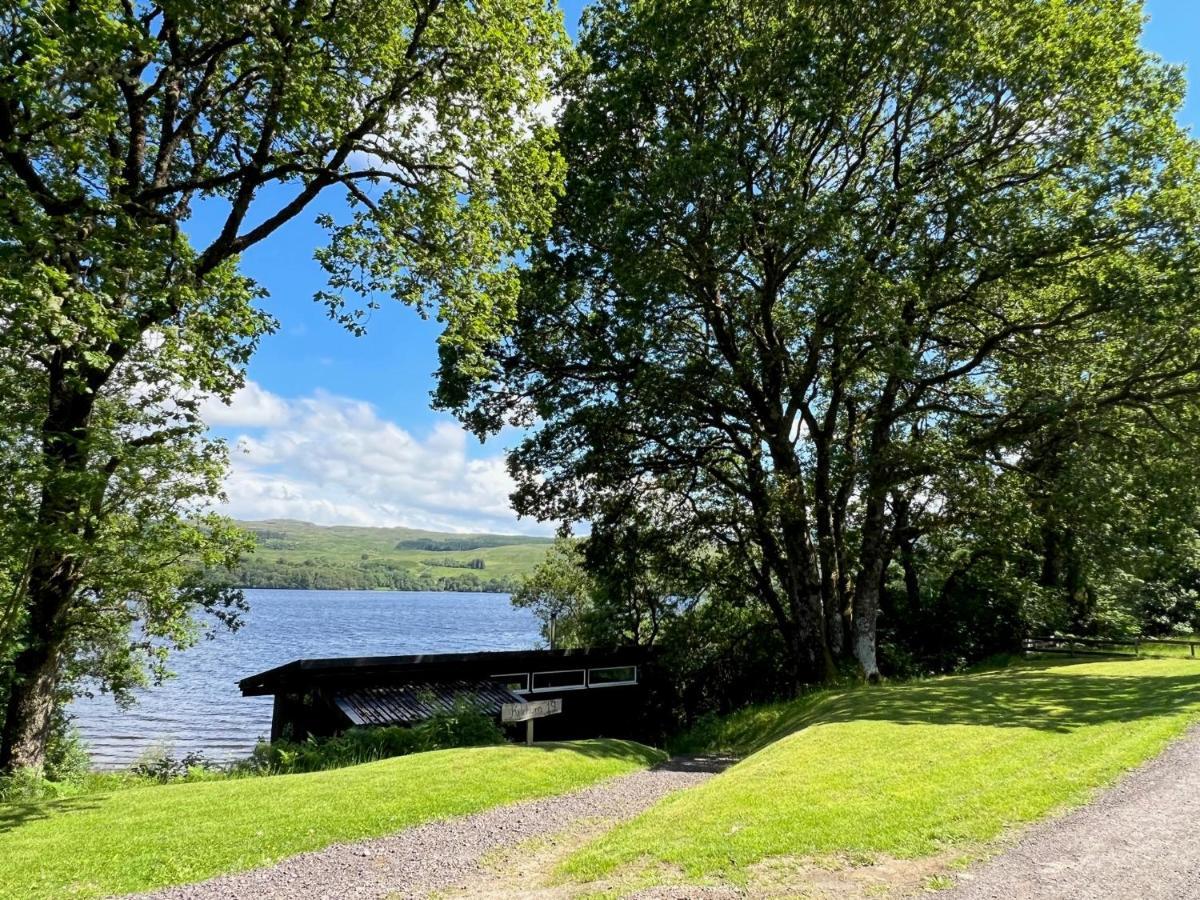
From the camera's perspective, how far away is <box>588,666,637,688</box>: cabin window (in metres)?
22.2

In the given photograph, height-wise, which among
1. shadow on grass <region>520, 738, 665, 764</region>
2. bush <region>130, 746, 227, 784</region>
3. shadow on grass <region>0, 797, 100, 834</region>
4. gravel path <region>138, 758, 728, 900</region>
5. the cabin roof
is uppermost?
the cabin roof

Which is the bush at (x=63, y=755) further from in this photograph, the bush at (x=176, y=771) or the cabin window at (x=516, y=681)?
the cabin window at (x=516, y=681)

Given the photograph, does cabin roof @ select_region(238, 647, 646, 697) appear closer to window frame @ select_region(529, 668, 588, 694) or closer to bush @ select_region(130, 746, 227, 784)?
window frame @ select_region(529, 668, 588, 694)

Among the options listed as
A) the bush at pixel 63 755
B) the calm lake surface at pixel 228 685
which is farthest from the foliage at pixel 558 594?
the bush at pixel 63 755

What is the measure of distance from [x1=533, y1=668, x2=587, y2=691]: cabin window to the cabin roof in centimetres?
28

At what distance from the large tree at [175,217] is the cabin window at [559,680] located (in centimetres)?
1015

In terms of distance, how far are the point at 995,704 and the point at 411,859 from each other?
1125 cm

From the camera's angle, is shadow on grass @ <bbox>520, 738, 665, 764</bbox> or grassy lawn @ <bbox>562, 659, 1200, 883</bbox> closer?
grassy lawn @ <bbox>562, 659, 1200, 883</bbox>

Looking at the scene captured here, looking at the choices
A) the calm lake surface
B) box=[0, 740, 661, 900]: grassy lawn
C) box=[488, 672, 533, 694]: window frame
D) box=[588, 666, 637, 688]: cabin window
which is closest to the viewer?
box=[0, 740, 661, 900]: grassy lawn

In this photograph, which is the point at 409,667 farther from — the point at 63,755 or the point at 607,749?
the point at 63,755

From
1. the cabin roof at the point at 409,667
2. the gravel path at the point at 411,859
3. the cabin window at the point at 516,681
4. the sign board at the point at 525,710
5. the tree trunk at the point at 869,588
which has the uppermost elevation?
the tree trunk at the point at 869,588

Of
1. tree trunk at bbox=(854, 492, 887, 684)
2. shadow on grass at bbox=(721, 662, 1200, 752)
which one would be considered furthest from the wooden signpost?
tree trunk at bbox=(854, 492, 887, 684)

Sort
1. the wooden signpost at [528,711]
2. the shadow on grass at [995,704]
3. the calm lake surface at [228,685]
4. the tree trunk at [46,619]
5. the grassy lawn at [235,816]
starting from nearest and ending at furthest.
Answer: the grassy lawn at [235,816]
the tree trunk at [46,619]
the shadow on grass at [995,704]
the wooden signpost at [528,711]
the calm lake surface at [228,685]

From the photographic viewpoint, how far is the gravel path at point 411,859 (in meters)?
6.53
